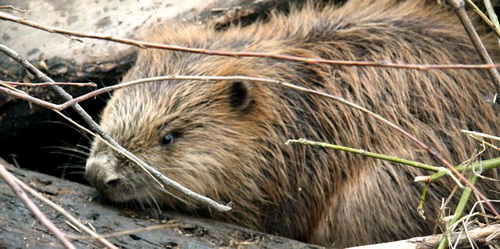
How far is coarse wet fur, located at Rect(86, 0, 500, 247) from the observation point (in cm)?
455

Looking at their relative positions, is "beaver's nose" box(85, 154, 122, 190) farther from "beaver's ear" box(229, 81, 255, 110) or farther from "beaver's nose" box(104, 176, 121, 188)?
"beaver's ear" box(229, 81, 255, 110)

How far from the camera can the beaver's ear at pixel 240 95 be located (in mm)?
4723

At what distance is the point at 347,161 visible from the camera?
4680 millimetres

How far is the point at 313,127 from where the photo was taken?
15.6 ft

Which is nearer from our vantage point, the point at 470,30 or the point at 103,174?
the point at 470,30

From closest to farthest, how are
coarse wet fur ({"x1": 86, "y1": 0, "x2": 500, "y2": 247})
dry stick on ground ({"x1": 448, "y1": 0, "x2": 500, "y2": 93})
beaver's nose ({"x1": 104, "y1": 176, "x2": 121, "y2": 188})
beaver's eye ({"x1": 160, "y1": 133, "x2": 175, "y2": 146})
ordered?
1. dry stick on ground ({"x1": 448, "y1": 0, "x2": 500, "y2": 93})
2. beaver's nose ({"x1": 104, "y1": 176, "x2": 121, "y2": 188})
3. coarse wet fur ({"x1": 86, "y1": 0, "x2": 500, "y2": 247})
4. beaver's eye ({"x1": 160, "y1": 133, "x2": 175, "y2": 146})

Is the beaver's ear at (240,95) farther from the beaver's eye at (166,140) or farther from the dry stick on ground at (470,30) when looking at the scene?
the dry stick on ground at (470,30)

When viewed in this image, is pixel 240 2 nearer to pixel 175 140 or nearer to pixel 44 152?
pixel 175 140

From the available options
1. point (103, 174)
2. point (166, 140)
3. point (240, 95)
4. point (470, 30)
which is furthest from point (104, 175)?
point (470, 30)

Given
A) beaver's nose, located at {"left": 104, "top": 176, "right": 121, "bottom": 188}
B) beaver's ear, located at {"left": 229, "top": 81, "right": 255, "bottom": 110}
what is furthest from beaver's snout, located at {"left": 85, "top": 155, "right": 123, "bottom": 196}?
beaver's ear, located at {"left": 229, "top": 81, "right": 255, "bottom": 110}

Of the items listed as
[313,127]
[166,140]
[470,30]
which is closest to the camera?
[470,30]

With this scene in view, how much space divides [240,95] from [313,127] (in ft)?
1.67

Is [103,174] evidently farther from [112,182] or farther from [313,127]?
[313,127]

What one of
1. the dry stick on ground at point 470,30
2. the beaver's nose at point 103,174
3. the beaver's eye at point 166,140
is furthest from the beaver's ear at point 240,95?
the dry stick on ground at point 470,30
